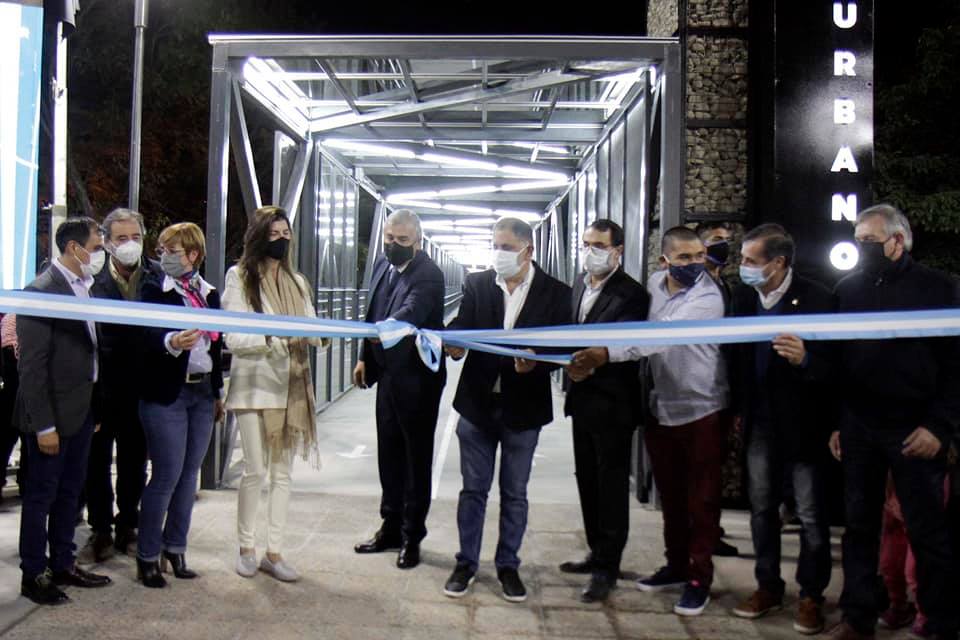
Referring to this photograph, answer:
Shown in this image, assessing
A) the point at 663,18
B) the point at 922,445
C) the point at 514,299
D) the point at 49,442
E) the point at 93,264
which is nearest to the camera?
the point at 922,445

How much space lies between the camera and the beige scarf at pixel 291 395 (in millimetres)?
4801

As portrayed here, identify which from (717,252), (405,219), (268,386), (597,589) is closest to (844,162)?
(717,252)

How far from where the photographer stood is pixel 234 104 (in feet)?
23.1

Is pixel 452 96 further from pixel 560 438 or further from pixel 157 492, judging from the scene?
pixel 157 492

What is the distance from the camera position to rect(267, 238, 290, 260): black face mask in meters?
4.79

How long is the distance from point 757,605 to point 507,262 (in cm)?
215

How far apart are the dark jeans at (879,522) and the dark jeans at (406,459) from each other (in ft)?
7.31

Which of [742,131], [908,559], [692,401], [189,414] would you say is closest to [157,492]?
[189,414]

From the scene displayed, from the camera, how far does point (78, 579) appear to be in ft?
15.0

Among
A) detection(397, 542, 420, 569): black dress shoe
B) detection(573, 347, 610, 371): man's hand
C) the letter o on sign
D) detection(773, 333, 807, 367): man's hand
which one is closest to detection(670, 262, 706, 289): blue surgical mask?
detection(573, 347, 610, 371): man's hand

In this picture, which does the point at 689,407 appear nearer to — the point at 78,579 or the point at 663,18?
the point at 78,579

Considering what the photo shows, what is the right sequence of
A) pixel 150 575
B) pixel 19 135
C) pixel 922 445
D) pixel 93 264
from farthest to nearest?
pixel 19 135, pixel 150 575, pixel 93 264, pixel 922 445

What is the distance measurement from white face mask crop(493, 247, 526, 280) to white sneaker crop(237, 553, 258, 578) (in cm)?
207

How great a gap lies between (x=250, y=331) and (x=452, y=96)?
4.64 meters
